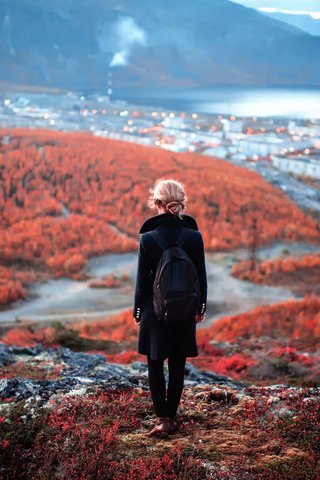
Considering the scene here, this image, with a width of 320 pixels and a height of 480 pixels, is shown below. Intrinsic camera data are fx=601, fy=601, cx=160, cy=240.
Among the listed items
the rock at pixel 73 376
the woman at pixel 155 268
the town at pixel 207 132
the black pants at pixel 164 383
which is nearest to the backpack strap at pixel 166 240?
Answer: the woman at pixel 155 268

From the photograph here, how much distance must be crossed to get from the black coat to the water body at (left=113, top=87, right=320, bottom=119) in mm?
49493

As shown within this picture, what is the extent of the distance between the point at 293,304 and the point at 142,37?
87.4m

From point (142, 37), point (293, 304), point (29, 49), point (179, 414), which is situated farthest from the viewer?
point (142, 37)

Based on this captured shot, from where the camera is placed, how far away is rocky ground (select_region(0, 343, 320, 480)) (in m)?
2.58

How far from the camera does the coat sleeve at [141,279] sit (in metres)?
2.71

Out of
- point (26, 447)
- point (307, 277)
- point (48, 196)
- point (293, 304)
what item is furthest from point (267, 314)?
point (48, 196)

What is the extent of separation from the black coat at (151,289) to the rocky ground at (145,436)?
455 mm

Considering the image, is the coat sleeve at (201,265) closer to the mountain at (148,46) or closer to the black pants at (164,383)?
the black pants at (164,383)

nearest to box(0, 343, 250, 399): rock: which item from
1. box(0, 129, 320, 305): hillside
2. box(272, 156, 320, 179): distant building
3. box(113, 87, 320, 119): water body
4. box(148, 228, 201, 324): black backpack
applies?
box(148, 228, 201, 324): black backpack

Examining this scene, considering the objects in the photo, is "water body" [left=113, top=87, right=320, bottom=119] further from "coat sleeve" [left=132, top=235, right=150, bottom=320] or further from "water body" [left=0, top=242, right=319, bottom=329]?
"coat sleeve" [left=132, top=235, right=150, bottom=320]

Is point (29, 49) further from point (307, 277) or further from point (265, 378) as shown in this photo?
point (265, 378)

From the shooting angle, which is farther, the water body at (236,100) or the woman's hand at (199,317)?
the water body at (236,100)

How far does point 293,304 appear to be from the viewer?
11.6 metres

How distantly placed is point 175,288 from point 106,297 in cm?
973
